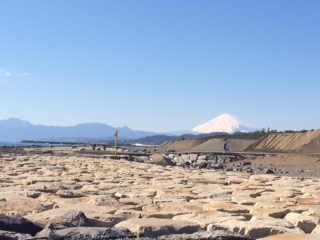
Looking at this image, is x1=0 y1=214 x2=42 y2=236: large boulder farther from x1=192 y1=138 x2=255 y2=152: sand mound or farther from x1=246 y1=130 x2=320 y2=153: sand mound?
x1=192 y1=138 x2=255 y2=152: sand mound

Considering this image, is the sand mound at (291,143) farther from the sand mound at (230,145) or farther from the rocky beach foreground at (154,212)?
the rocky beach foreground at (154,212)

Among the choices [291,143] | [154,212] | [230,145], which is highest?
[291,143]

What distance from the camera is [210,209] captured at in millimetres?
3926

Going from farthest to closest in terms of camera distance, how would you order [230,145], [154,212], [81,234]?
[230,145] < [154,212] < [81,234]

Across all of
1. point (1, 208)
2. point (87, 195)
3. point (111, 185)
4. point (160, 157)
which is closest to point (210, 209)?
point (87, 195)

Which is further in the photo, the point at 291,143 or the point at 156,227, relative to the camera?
the point at 291,143

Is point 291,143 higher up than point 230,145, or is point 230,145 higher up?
point 291,143

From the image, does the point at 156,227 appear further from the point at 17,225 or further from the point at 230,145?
the point at 230,145

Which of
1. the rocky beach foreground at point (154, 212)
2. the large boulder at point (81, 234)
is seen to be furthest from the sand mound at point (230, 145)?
the large boulder at point (81, 234)

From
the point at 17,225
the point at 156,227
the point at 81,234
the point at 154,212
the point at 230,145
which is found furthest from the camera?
the point at 230,145

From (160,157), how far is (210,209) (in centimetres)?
981

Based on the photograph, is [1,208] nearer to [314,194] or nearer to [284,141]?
[314,194]

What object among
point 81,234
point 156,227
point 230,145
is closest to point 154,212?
point 156,227

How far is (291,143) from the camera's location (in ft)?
98.6
